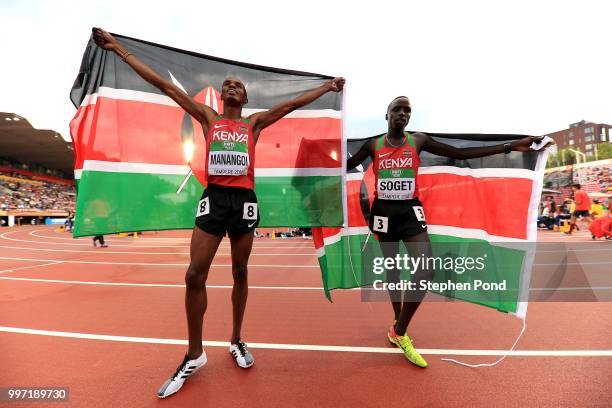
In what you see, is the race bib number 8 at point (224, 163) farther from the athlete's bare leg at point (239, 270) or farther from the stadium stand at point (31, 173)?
the stadium stand at point (31, 173)

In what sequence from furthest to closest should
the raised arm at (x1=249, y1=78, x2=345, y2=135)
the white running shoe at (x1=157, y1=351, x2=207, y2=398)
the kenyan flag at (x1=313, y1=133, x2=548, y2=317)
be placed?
the kenyan flag at (x1=313, y1=133, x2=548, y2=317), the raised arm at (x1=249, y1=78, x2=345, y2=135), the white running shoe at (x1=157, y1=351, x2=207, y2=398)

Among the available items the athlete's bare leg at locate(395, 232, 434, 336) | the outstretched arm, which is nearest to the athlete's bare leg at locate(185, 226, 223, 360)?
the athlete's bare leg at locate(395, 232, 434, 336)

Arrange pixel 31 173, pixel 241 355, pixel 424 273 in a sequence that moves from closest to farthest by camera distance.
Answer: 1. pixel 241 355
2. pixel 424 273
3. pixel 31 173

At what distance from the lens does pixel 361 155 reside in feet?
11.2

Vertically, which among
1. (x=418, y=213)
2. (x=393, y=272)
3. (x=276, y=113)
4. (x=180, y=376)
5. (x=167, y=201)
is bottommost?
(x=180, y=376)

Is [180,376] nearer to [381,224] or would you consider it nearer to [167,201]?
[167,201]

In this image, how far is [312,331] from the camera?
345cm

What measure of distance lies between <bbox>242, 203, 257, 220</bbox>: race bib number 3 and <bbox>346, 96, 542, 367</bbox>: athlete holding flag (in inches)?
48.3

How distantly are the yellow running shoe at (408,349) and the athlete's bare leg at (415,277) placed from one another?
0.23 feet

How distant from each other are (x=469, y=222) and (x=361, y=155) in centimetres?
153

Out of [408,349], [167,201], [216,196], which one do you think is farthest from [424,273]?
[167,201]

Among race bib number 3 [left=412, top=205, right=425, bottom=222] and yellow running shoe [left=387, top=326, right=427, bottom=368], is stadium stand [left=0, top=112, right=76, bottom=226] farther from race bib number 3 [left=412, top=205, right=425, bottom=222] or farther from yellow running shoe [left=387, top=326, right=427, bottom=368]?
race bib number 3 [left=412, top=205, right=425, bottom=222]

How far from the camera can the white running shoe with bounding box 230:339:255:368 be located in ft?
8.54

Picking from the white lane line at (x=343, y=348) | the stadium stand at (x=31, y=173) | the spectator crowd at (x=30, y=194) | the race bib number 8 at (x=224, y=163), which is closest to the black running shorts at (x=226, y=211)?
the race bib number 8 at (x=224, y=163)
